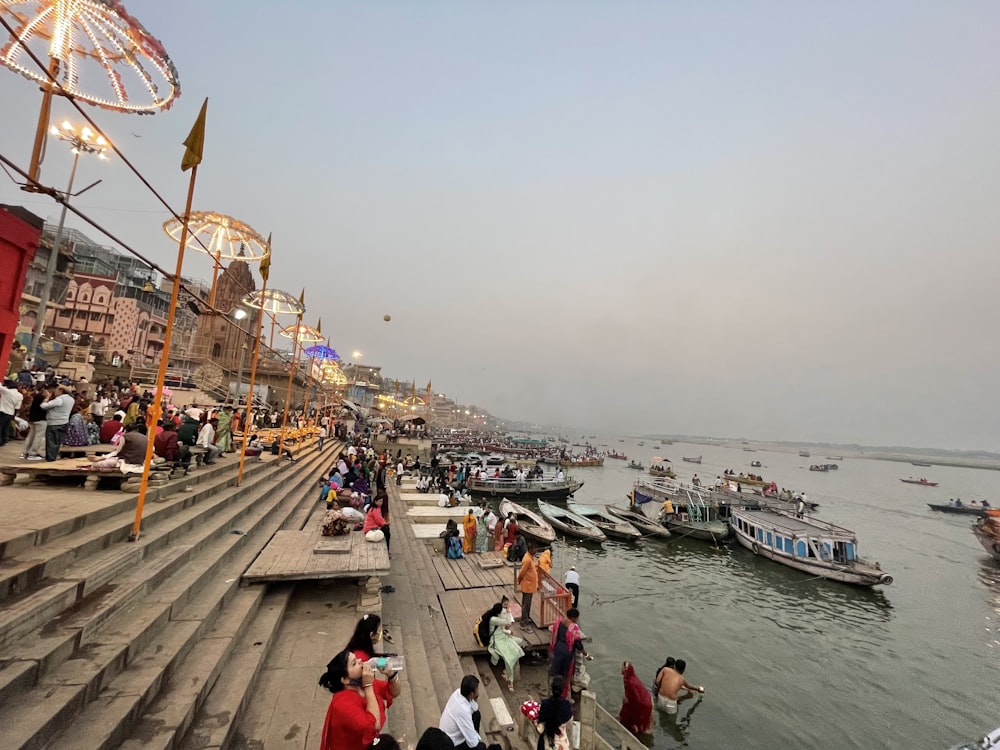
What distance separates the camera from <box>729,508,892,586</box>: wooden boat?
2064 cm

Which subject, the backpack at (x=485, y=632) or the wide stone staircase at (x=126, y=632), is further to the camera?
the backpack at (x=485, y=632)

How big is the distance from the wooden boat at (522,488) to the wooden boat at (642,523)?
871cm

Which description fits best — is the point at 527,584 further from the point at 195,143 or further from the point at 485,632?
the point at 195,143

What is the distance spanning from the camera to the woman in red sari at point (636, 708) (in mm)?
8789

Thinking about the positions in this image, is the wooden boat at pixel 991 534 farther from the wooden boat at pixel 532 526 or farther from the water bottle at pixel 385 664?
the water bottle at pixel 385 664

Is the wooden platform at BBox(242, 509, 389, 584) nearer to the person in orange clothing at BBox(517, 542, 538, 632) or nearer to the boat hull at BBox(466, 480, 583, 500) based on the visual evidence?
the person in orange clothing at BBox(517, 542, 538, 632)

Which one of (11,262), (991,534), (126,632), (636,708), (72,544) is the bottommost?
(636,708)

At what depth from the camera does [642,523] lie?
27891 mm

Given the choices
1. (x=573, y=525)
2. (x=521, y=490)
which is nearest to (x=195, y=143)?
(x=573, y=525)

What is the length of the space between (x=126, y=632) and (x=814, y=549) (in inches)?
1102

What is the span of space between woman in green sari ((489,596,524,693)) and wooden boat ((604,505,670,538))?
21.9 meters

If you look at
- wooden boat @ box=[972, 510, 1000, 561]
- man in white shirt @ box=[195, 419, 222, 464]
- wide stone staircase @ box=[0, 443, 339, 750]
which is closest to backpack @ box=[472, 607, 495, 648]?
wide stone staircase @ box=[0, 443, 339, 750]

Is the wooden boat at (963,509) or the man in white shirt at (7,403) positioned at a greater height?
the man in white shirt at (7,403)

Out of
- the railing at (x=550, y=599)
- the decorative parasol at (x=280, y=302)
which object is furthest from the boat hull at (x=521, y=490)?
the railing at (x=550, y=599)
